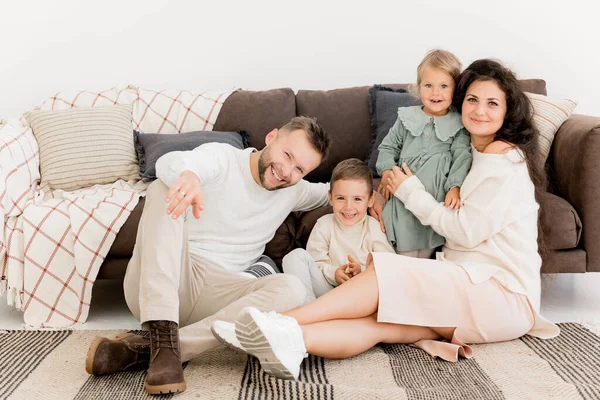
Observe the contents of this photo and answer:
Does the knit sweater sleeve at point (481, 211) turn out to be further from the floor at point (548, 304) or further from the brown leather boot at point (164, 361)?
the brown leather boot at point (164, 361)

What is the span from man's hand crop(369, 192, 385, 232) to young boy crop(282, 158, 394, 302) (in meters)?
0.02

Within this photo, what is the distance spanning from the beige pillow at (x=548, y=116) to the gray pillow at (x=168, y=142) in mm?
1278

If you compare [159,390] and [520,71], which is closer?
[159,390]

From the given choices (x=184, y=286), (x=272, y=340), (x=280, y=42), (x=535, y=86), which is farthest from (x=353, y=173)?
(x=280, y=42)

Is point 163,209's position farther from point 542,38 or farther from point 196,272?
point 542,38

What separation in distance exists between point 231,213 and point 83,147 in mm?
1085

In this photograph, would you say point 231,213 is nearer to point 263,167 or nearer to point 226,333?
point 263,167

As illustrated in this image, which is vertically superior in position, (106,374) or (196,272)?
(196,272)

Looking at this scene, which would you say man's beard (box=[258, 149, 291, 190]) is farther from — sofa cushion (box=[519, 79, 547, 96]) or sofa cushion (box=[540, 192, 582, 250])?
sofa cushion (box=[519, 79, 547, 96])

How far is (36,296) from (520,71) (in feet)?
8.70

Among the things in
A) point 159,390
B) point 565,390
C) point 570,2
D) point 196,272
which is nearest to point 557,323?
point 565,390

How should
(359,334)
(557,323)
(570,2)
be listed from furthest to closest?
(570,2)
(557,323)
(359,334)

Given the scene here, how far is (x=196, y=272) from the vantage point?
6.82 ft

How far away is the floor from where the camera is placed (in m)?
2.45
